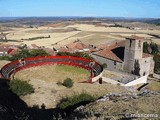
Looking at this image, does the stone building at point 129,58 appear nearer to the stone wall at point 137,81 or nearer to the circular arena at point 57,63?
the circular arena at point 57,63

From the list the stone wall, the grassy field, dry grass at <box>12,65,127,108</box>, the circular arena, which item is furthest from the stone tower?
dry grass at <box>12,65,127,108</box>

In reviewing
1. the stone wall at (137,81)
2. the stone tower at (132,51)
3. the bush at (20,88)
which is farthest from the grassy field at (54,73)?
the bush at (20,88)

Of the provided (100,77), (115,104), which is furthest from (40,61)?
(115,104)

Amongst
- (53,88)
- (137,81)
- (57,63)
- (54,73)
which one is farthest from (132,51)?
(53,88)

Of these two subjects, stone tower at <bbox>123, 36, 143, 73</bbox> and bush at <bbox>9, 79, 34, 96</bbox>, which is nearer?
bush at <bbox>9, 79, 34, 96</bbox>

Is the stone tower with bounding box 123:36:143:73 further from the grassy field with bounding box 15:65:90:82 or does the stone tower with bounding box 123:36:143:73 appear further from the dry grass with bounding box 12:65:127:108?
the dry grass with bounding box 12:65:127:108

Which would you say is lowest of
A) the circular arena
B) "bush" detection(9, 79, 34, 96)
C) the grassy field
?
the grassy field

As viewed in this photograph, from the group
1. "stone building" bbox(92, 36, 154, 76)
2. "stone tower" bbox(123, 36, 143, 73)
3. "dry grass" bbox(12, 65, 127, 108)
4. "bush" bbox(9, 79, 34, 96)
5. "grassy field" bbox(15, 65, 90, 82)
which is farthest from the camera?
"stone building" bbox(92, 36, 154, 76)

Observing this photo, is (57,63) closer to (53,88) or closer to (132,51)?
(132,51)
